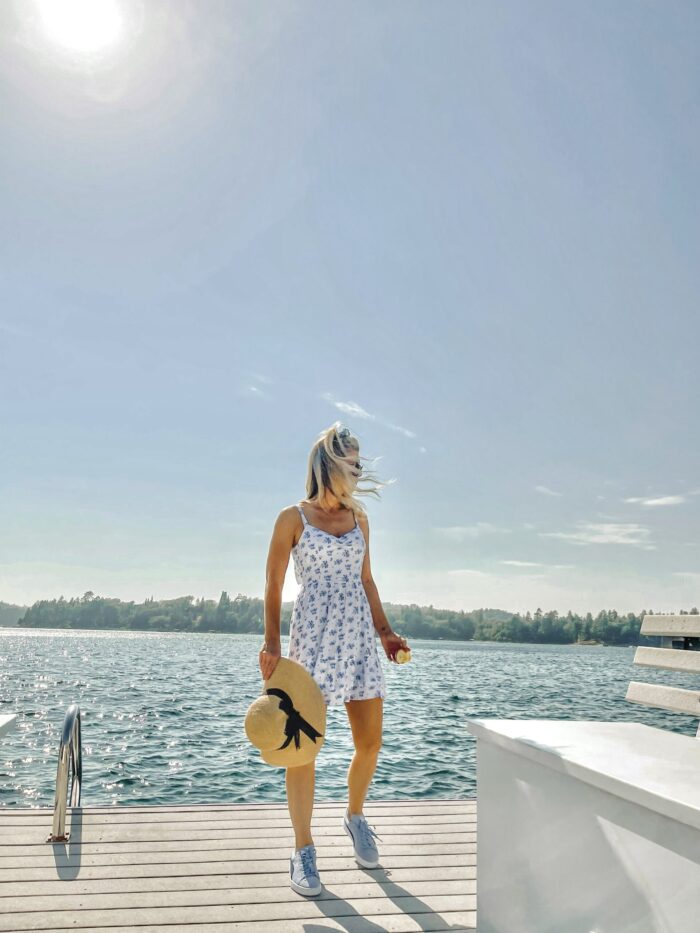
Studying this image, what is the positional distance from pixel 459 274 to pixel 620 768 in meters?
20.4

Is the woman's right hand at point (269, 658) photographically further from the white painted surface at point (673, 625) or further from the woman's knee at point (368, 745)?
the white painted surface at point (673, 625)

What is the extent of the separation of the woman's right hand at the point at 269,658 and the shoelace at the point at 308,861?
0.65 meters

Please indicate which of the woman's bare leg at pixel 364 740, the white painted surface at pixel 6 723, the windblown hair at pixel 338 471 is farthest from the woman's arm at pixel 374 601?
the white painted surface at pixel 6 723

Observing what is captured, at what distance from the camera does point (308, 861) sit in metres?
2.64

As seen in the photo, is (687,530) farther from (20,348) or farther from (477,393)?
(20,348)

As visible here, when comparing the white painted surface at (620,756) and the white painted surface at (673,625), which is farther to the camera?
Answer: the white painted surface at (673,625)

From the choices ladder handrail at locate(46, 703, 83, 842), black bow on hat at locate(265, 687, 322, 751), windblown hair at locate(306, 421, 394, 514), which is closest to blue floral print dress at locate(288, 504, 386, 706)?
windblown hair at locate(306, 421, 394, 514)

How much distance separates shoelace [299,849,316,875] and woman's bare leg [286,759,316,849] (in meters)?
0.03

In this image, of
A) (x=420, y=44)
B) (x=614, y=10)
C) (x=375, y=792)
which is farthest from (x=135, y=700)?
(x=614, y=10)

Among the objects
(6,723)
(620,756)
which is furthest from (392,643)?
(6,723)

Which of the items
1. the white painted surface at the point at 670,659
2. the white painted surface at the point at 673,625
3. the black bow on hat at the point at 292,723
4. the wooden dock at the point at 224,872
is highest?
the white painted surface at the point at 673,625

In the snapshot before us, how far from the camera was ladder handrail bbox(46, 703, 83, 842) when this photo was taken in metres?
3.13

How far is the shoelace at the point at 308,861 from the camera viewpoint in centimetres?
262

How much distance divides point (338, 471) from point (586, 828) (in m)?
1.74
